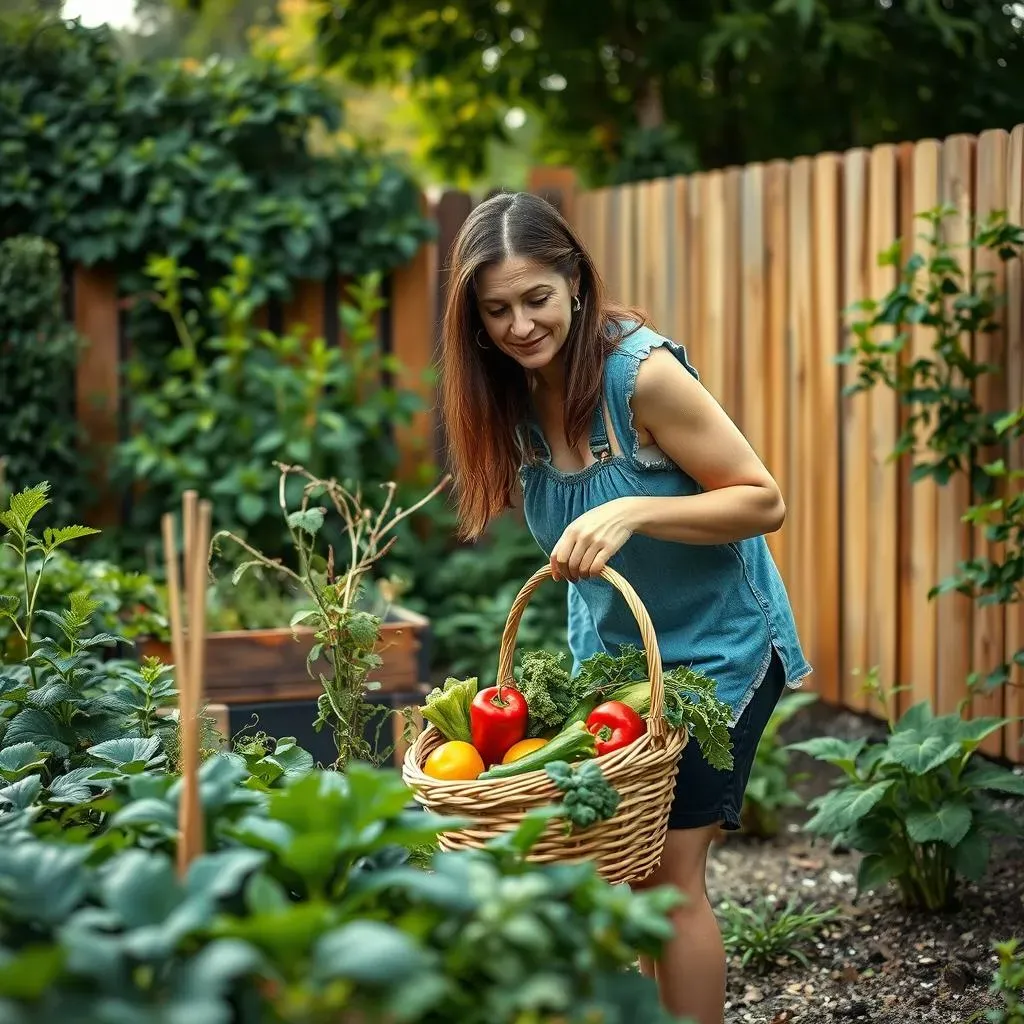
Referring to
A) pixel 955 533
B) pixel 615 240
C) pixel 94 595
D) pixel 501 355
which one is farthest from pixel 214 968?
pixel 615 240

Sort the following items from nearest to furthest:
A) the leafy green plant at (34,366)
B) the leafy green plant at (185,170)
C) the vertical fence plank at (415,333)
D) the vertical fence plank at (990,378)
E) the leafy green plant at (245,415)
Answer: the vertical fence plank at (990,378) → the leafy green plant at (34,366) → the leafy green plant at (245,415) → the leafy green plant at (185,170) → the vertical fence plank at (415,333)

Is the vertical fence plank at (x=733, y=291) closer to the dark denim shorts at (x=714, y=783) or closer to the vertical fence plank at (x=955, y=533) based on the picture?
the vertical fence plank at (x=955, y=533)

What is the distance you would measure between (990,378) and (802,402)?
3.50 feet

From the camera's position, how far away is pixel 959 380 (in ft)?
12.9

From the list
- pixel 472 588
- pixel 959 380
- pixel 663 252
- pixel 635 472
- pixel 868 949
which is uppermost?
pixel 663 252

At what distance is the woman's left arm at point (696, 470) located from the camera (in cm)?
229

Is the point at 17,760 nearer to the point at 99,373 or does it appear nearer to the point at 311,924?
the point at 311,924

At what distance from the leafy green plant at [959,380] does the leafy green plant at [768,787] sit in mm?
615

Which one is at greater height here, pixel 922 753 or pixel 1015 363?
pixel 1015 363

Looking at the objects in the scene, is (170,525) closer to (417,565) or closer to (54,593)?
(54,593)

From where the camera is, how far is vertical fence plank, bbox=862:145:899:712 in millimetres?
4250

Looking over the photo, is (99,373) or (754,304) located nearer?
(754,304)

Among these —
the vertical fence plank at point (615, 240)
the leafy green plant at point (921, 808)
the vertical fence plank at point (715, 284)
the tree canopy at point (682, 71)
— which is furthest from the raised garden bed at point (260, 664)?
the tree canopy at point (682, 71)

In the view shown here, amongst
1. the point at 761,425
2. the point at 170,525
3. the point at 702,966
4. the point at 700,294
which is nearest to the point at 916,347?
the point at 761,425
